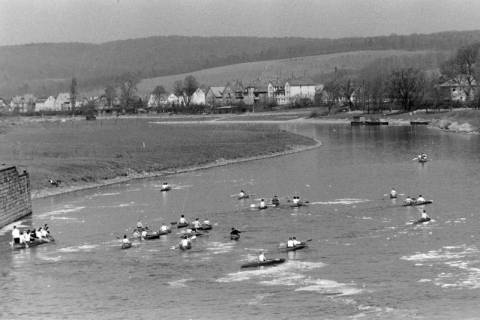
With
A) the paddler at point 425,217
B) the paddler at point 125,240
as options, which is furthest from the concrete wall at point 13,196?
the paddler at point 425,217

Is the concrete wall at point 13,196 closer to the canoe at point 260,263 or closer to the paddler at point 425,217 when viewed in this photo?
the canoe at point 260,263

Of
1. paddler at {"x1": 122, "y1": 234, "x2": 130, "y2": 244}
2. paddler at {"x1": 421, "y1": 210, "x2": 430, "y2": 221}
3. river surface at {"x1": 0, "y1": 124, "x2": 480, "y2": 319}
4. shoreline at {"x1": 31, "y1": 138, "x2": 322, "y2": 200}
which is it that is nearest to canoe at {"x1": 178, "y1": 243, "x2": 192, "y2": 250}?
river surface at {"x1": 0, "y1": 124, "x2": 480, "y2": 319}

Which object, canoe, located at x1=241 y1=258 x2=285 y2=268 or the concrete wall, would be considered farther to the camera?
the concrete wall

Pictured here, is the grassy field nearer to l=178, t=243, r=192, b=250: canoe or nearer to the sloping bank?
the sloping bank

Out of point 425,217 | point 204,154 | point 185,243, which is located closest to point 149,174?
point 204,154

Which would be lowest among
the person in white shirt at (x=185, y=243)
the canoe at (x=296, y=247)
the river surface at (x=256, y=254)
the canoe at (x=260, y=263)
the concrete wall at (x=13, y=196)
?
the river surface at (x=256, y=254)

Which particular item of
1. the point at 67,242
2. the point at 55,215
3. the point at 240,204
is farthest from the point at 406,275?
the point at 55,215
